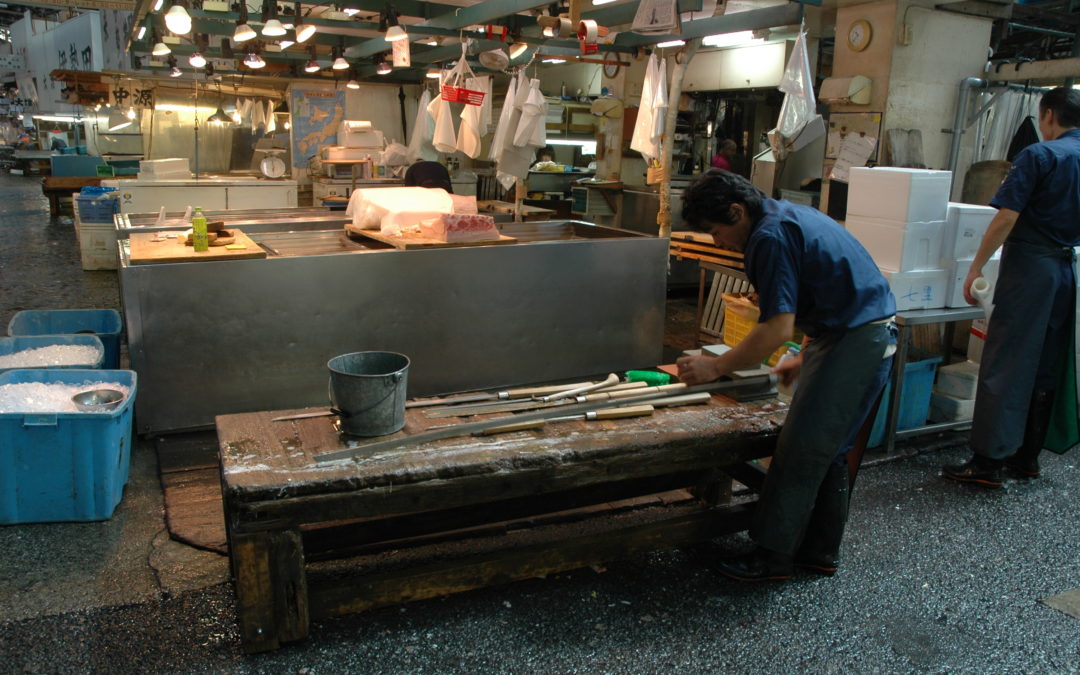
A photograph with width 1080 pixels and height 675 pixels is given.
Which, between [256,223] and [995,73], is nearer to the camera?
[256,223]

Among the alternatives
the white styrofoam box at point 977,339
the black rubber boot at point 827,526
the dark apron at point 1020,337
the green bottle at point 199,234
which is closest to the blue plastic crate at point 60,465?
the green bottle at point 199,234

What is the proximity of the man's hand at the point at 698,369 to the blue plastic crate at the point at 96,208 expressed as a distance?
8.00 m

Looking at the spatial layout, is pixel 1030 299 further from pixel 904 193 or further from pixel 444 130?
pixel 444 130

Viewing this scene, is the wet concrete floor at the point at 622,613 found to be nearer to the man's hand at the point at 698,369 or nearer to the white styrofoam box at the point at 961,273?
the man's hand at the point at 698,369

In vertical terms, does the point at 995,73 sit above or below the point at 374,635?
above

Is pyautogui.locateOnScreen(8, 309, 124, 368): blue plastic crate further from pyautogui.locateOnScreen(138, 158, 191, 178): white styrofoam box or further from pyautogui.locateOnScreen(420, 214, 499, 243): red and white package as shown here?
pyautogui.locateOnScreen(138, 158, 191, 178): white styrofoam box

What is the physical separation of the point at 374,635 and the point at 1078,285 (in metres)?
3.91

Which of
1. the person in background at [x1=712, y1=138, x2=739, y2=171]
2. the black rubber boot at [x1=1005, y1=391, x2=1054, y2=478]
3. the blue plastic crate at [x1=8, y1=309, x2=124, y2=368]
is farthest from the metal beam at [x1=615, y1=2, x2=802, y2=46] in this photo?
the blue plastic crate at [x1=8, y1=309, x2=124, y2=368]

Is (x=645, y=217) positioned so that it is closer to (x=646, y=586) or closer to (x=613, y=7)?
(x=613, y=7)

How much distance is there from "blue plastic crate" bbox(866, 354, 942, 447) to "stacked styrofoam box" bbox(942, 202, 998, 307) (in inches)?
16.0

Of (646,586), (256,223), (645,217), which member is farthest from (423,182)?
(646,586)

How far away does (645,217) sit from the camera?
917 centimetres

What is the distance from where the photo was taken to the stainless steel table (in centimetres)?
420

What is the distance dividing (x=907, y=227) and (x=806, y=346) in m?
1.65
